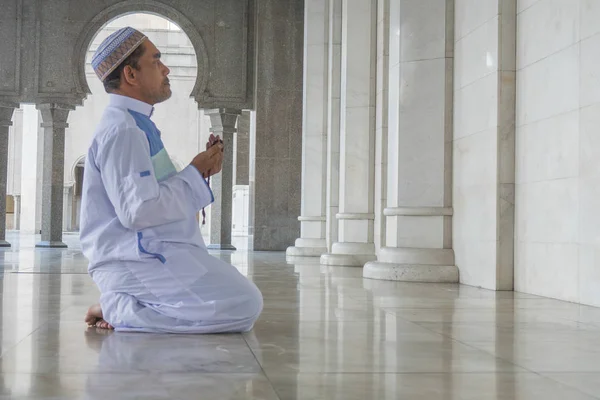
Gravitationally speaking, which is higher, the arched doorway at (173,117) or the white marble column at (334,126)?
the arched doorway at (173,117)

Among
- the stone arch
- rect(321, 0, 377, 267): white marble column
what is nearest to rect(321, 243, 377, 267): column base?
rect(321, 0, 377, 267): white marble column

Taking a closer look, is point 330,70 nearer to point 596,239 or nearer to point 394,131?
point 394,131

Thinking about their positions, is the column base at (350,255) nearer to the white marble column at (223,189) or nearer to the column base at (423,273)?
the column base at (423,273)

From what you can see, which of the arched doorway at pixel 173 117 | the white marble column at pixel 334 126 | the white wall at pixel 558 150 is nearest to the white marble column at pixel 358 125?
the white marble column at pixel 334 126

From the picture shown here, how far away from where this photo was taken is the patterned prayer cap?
4238mm

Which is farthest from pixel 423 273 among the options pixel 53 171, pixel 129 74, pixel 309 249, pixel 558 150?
pixel 53 171

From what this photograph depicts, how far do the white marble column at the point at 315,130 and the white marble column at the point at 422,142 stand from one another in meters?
6.51

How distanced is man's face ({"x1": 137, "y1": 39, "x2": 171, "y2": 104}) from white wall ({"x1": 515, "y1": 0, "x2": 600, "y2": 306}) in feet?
11.0

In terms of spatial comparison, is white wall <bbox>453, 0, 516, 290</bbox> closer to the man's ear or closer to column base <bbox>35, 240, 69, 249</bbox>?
the man's ear

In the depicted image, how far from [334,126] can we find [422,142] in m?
5.17

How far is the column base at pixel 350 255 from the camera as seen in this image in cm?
1162

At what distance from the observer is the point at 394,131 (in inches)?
345

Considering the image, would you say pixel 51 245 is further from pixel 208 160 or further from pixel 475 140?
pixel 208 160

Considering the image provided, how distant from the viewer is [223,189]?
737 inches
